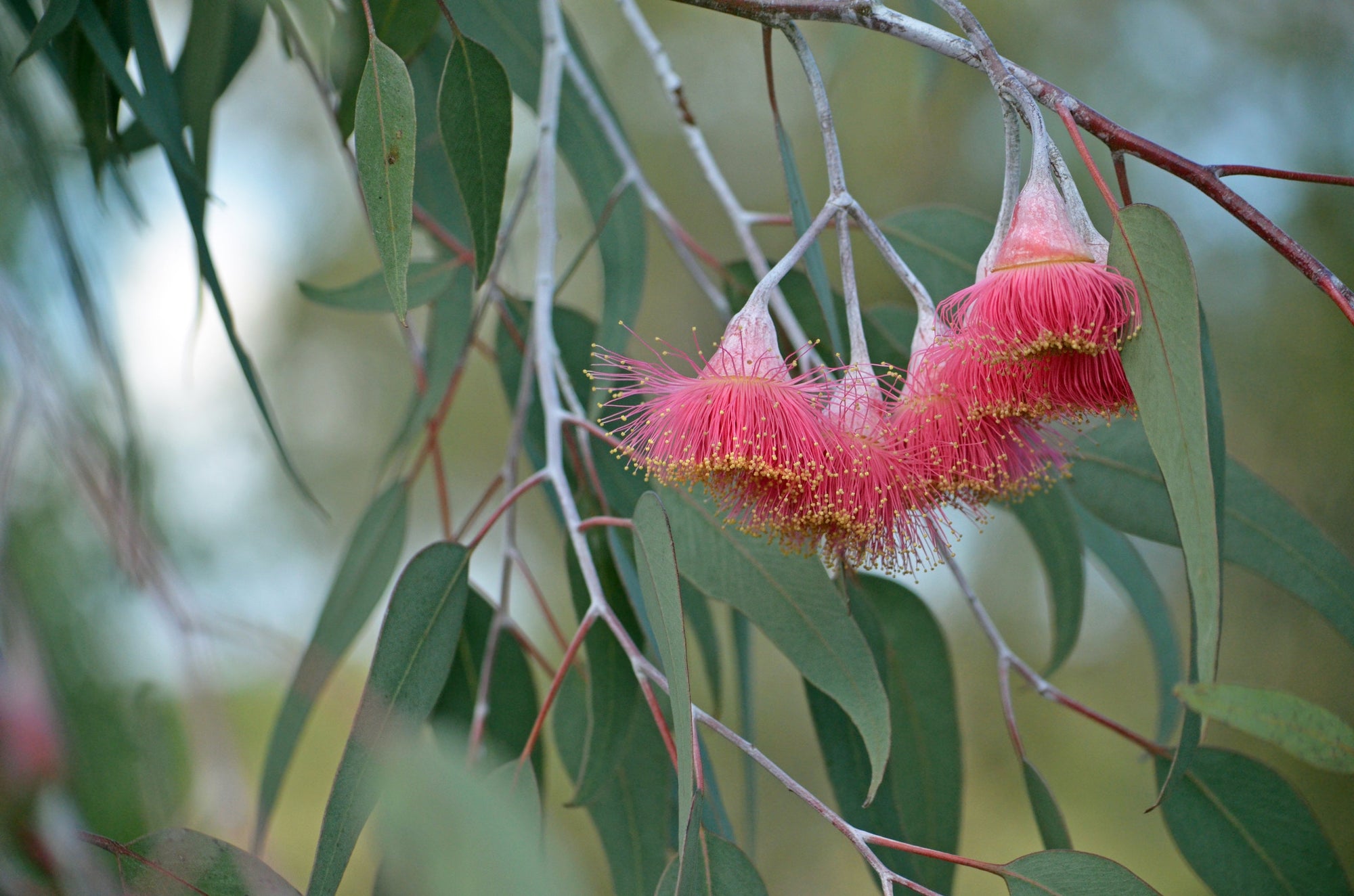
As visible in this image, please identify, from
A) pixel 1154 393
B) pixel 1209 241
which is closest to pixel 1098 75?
pixel 1209 241

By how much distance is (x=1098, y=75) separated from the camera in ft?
6.75

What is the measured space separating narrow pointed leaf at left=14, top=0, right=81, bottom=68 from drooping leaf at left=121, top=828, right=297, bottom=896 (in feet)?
1.02

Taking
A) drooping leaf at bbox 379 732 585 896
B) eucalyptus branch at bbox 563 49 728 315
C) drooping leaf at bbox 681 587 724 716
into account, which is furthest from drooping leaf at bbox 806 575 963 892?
drooping leaf at bbox 379 732 585 896

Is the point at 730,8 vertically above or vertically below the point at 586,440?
above

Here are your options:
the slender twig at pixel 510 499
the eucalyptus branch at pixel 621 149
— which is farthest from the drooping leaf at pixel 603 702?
the eucalyptus branch at pixel 621 149

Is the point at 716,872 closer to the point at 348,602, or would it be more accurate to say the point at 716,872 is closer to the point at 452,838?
the point at 452,838

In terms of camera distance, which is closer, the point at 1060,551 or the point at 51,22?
the point at 51,22

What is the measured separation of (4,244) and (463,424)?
232 centimetres

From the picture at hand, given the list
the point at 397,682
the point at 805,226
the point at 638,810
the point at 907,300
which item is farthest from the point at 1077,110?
the point at 907,300

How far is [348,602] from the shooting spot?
2.22 feet

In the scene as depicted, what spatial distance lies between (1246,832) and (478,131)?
59cm

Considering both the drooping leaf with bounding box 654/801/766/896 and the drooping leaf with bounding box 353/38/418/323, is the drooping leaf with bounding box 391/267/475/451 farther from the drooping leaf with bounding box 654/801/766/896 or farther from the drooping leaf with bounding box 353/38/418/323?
the drooping leaf with bounding box 654/801/766/896

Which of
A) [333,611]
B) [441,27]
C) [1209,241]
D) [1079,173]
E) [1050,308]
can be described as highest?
[1209,241]

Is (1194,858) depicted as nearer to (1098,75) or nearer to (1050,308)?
(1050,308)
